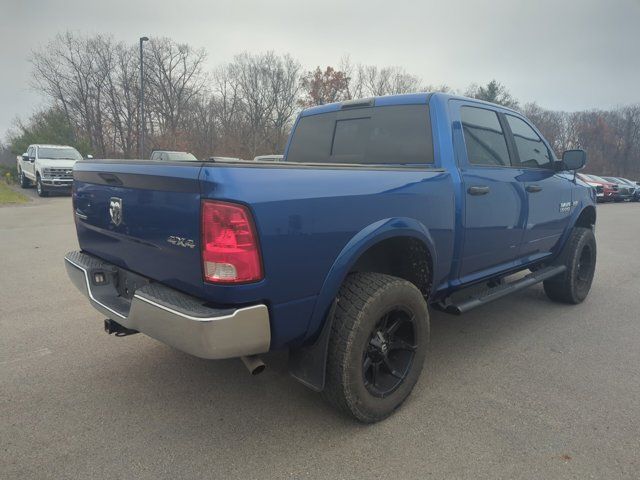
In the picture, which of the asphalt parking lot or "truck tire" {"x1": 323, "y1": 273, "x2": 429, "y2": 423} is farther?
"truck tire" {"x1": 323, "y1": 273, "x2": 429, "y2": 423}

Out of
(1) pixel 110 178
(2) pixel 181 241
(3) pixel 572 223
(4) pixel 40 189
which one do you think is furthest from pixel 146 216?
(4) pixel 40 189

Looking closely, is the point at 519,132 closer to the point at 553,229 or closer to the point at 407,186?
the point at 553,229

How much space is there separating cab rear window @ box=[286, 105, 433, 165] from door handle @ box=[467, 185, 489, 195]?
361mm

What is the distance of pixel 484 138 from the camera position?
11.9ft

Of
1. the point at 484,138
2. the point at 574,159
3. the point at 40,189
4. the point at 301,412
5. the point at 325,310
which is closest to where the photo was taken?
the point at 325,310

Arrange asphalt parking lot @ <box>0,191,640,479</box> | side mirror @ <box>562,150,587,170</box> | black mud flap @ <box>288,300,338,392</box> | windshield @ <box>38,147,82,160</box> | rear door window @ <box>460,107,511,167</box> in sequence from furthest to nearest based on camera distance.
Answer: windshield @ <box>38,147,82,160</box>, side mirror @ <box>562,150,587,170</box>, rear door window @ <box>460,107,511,167</box>, black mud flap @ <box>288,300,338,392</box>, asphalt parking lot @ <box>0,191,640,479</box>

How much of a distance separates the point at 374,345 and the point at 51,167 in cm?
1753

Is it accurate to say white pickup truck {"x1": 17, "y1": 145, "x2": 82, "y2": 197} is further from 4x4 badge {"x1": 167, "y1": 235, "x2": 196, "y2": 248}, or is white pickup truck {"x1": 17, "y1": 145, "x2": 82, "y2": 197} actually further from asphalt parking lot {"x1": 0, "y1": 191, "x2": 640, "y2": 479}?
4x4 badge {"x1": 167, "y1": 235, "x2": 196, "y2": 248}

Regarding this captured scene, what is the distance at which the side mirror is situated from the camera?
14.4 feet

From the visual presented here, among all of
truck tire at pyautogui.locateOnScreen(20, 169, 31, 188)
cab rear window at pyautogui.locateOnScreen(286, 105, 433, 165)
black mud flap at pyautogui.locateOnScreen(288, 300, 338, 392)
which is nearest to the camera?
black mud flap at pyautogui.locateOnScreen(288, 300, 338, 392)

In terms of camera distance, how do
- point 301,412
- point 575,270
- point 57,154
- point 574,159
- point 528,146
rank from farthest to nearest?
point 57,154
point 575,270
point 574,159
point 528,146
point 301,412

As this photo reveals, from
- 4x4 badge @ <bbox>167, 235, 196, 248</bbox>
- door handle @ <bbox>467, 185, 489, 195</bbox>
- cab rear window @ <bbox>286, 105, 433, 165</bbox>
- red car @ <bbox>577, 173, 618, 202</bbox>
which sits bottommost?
red car @ <bbox>577, 173, 618, 202</bbox>

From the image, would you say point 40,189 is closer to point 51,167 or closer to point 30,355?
point 51,167

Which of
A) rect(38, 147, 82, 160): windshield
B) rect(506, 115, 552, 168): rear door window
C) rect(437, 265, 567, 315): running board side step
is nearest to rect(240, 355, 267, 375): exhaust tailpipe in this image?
rect(437, 265, 567, 315): running board side step
